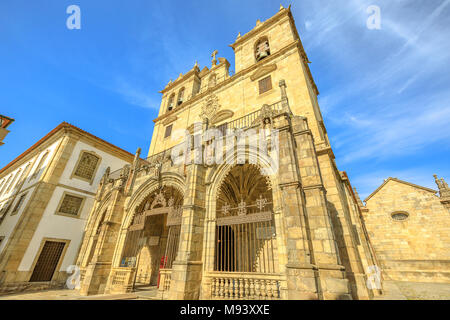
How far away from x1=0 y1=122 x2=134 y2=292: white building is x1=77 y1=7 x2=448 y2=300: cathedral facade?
4.67ft

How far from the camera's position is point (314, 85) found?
1652 centimetres

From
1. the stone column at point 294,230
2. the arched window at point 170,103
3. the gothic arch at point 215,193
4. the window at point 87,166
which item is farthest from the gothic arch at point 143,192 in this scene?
the arched window at point 170,103

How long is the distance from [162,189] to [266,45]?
1561cm

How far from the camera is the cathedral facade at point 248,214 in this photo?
5.92 metres

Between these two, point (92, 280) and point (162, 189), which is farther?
point (162, 189)

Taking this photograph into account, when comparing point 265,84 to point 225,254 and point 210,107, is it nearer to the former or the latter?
point 210,107

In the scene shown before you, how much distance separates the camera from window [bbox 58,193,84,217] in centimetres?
1368

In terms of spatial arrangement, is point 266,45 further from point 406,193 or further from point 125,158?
point 406,193

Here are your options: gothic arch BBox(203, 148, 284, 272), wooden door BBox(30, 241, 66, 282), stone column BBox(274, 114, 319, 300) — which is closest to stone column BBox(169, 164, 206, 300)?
gothic arch BBox(203, 148, 284, 272)

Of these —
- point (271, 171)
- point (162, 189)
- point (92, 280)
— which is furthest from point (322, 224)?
point (92, 280)

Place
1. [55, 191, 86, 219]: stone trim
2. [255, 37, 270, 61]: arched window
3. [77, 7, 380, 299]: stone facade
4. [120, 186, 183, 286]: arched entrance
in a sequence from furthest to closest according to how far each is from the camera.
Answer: [255, 37, 270, 61]: arched window → [55, 191, 86, 219]: stone trim → [120, 186, 183, 286]: arched entrance → [77, 7, 380, 299]: stone facade

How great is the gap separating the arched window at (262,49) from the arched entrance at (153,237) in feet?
44.1

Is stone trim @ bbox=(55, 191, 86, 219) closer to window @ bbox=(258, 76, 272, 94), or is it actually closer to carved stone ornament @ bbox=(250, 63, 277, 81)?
window @ bbox=(258, 76, 272, 94)

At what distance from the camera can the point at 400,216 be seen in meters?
18.8
